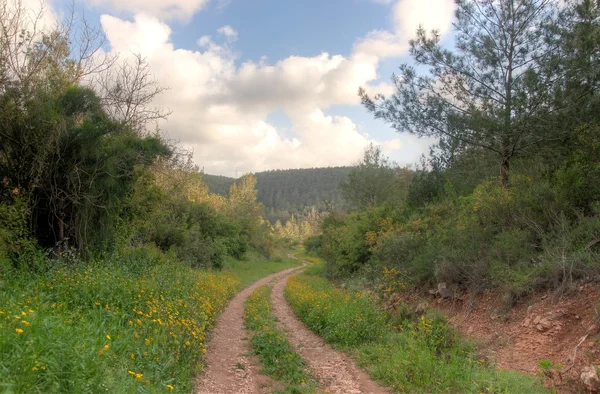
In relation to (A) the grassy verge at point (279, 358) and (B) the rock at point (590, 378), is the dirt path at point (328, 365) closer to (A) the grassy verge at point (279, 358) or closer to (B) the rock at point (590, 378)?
(A) the grassy verge at point (279, 358)

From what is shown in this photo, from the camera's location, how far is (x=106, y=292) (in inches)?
319

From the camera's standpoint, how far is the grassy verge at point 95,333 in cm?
404

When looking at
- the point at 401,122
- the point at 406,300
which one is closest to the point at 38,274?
the point at 406,300

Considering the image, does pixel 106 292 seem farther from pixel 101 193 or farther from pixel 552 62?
pixel 552 62

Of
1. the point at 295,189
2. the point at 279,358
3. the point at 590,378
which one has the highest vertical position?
the point at 295,189

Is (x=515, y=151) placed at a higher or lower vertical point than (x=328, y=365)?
higher

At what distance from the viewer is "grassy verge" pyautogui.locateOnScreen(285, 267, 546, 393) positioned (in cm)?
632

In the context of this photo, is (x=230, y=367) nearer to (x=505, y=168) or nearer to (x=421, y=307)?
(x=421, y=307)

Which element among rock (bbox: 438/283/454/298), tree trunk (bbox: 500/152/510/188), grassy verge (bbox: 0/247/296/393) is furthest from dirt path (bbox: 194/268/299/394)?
tree trunk (bbox: 500/152/510/188)

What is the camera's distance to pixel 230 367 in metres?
7.86

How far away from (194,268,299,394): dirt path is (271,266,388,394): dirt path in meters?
1.10

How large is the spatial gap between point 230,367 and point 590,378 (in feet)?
18.8

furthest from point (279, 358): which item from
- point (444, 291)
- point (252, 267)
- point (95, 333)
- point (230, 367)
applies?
point (252, 267)

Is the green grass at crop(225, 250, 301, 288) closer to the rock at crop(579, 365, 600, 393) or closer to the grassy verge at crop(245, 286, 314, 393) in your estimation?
the grassy verge at crop(245, 286, 314, 393)
